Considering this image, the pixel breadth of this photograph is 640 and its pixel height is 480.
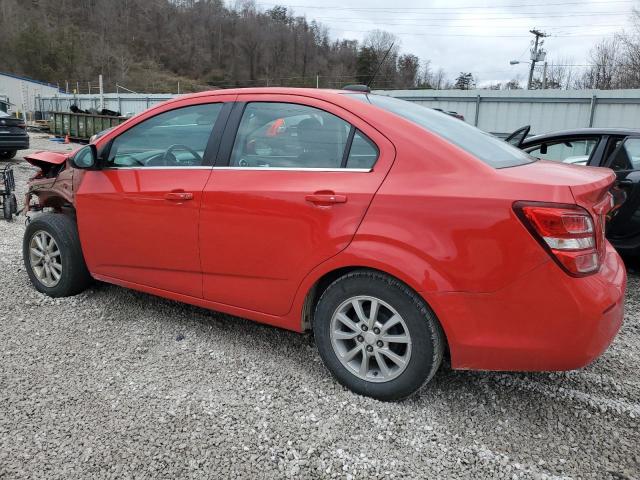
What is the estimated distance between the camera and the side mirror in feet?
11.6

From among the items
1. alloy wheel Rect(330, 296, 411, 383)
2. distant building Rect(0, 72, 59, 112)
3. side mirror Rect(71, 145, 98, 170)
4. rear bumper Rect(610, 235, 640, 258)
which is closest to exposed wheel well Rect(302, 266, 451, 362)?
alloy wheel Rect(330, 296, 411, 383)

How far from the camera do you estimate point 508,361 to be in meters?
2.29

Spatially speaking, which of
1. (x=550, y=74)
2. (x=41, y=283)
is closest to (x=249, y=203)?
(x=41, y=283)

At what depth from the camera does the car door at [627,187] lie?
4.65 metres

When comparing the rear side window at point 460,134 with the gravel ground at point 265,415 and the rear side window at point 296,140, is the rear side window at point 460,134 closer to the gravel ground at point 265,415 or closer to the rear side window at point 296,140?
the rear side window at point 296,140

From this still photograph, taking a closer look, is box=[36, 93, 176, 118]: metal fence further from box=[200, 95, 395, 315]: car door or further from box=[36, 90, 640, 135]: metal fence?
box=[200, 95, 395, 315]: car door

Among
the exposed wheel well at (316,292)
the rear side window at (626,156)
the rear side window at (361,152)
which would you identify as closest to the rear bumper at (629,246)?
the rear side window at (626,156)

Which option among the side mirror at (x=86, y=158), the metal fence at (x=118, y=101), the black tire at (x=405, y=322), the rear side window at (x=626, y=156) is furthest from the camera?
the metal fence at (x=118, y=101)

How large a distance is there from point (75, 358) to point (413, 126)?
2.45m

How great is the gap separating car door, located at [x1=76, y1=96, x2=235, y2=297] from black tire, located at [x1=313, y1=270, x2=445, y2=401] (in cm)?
94

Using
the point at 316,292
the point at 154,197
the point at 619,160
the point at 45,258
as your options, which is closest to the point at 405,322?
the point at 316,292

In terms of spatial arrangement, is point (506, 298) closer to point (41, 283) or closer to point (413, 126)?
point (413, 126)

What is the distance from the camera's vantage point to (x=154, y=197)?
318 cm

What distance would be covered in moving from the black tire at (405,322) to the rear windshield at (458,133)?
777 millimetres
